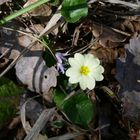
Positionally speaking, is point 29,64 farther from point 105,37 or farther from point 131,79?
point 131,79

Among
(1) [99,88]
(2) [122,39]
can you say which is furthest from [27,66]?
(2) [122,39]

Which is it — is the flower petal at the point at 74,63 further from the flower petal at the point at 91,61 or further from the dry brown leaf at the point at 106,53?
the dry brown leaf at the point at 106,53

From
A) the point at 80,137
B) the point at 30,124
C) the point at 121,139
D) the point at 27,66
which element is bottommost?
the point at 121,139

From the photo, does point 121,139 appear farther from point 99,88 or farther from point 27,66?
point 27,66

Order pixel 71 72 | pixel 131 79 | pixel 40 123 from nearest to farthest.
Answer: pixel 40 123 → pixel 71 72 → pixel 131 79

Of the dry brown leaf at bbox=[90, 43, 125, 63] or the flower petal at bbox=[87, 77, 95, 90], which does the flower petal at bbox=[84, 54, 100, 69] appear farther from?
the dry brown leaf at bbox=[90, 43, 125, 63]

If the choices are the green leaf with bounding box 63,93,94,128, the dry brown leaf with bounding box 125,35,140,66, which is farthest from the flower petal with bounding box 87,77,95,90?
the dry brown leaf with bounding box 125,35,140,66

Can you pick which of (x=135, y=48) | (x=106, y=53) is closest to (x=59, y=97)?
(x=106, y=53)
